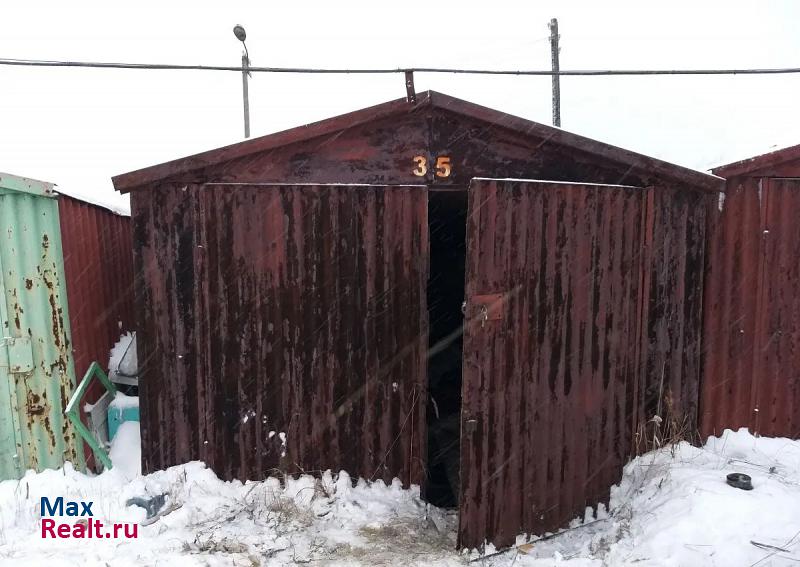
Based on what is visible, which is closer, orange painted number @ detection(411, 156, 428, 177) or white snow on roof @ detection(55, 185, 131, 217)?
orange painted number @ detection(411, 156, 428, 177)

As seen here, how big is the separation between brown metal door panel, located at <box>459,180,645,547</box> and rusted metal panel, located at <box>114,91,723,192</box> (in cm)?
60

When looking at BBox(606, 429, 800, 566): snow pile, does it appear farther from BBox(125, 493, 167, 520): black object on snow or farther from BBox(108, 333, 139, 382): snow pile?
BBox(108, 333, 139, 382): snow pile

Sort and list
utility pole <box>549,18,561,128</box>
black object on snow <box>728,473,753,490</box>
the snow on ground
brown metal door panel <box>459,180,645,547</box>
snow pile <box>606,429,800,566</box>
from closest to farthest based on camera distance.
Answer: snow pile <box>606,429,800,566</box> < the snow on ground < brown metal door panel <box>459,180,645,547</box> < black object on snow <box>728,473,753,490</box> < utility pole <box>549,18,561,128</box>

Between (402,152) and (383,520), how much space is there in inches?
122

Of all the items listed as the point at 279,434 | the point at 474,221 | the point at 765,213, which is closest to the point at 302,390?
the point at 279,434

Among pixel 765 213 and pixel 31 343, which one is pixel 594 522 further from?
pixel 31 343

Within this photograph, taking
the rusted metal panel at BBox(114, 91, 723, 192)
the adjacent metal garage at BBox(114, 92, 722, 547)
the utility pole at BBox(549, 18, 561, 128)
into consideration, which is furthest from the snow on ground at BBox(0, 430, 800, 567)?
the utility pole at BBox(549, 18, 561, 128)

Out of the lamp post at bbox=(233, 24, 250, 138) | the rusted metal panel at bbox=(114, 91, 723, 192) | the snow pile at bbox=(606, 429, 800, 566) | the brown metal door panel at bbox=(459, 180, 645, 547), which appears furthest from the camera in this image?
the lamp post at bbox=(233, 24, 250, 138)

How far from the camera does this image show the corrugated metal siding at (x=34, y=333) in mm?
4688

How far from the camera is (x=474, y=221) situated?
3.84 meters

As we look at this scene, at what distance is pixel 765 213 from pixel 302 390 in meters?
4.61

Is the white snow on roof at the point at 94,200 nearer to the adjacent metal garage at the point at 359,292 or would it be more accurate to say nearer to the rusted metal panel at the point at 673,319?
the adjacent metal garage at the point at 359,292

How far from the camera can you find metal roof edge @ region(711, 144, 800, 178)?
4.92 metres

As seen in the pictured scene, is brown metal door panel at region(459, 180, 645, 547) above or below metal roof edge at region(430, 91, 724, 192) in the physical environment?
below
